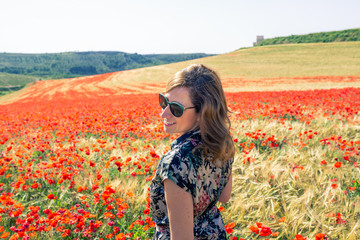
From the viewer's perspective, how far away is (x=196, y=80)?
1.59m

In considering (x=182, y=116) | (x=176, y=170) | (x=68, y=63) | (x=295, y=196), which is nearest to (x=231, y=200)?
(x=295, y=196)

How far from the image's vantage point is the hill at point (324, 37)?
71688mm

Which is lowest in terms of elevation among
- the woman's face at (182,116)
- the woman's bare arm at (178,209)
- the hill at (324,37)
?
the woman's bare arm at (178,209)

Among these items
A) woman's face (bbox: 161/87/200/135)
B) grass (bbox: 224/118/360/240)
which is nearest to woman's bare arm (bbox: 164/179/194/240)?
woman's face (bbox: 161/87/200/135)

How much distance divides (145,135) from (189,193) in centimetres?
514

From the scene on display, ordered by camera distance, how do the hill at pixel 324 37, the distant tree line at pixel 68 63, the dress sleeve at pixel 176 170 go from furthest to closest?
the distant tree line at pixel 68 63
the hill at pixel 324 37
the dress sleeve at pixel 176 170

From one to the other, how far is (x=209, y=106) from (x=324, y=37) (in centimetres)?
9218

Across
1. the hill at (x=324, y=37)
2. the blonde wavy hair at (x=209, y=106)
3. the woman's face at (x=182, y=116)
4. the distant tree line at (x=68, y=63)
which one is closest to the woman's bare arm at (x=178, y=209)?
the blonde wavy hair at (x=209, y=106)

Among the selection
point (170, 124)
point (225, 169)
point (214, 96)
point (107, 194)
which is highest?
point (214, 96)

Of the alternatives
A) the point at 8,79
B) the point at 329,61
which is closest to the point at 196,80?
the point at 329,61

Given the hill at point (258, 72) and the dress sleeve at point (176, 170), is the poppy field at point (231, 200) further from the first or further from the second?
the hill at point (258, 72)

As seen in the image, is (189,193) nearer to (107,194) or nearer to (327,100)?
(107,194)

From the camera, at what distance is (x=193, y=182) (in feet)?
4.56

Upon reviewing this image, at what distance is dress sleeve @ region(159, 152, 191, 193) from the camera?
4.41ft
